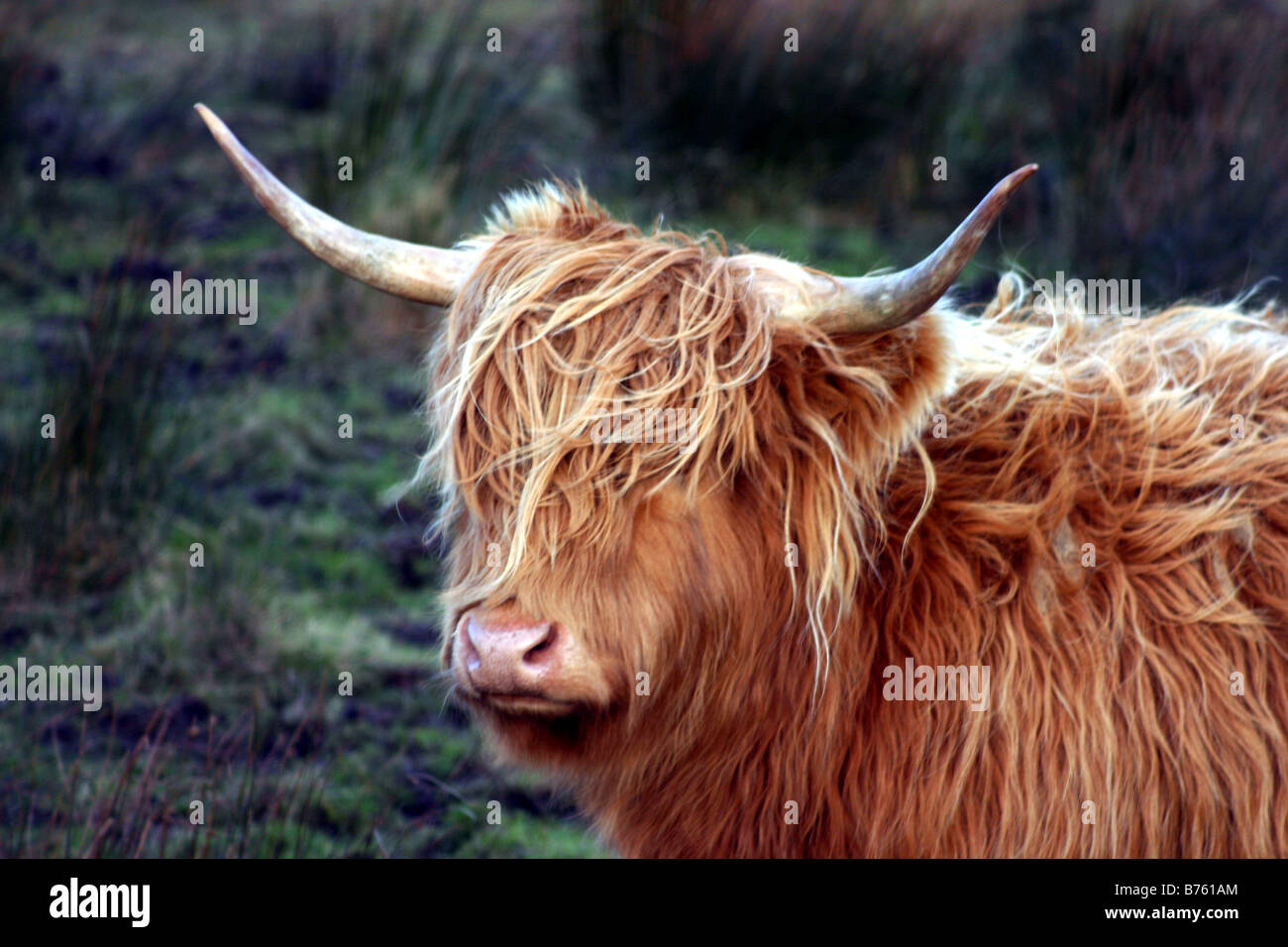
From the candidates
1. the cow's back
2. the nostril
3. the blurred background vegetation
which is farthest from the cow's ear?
the blurred background vegetation

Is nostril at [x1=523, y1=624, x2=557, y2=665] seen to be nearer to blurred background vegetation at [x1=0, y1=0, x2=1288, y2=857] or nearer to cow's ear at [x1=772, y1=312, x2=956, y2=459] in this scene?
cow's ear at [x1=772, y1=312, x2=956, y2=459]

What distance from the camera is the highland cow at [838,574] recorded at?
219cm

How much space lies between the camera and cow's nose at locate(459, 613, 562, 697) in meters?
2.07

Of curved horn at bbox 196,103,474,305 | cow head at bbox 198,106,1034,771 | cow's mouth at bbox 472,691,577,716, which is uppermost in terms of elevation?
curved horn at bbox 196,103,474,305

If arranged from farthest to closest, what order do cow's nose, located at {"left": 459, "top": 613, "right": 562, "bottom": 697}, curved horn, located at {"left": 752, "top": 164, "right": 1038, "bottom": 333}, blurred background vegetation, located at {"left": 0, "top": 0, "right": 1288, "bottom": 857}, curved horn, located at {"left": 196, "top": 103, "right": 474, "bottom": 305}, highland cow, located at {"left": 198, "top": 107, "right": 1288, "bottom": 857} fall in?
blurred background vegetation, located at {"left": 0, "top": 0, "right": 1288, "bottom": 857} → curved horn, located at {"left": 196, "top": 103, "right": 474, "bottom": 305} → highland cow, located at {"left": 198, "top": 107, "right": 1288, "bottom": 857} → cow's nose, located at {"left": 459, "top": 613, "right": 562, "bottom": 697} → curved horn, located at {"left": 752, "top": 164, "right": 1038, "bottom": 333}

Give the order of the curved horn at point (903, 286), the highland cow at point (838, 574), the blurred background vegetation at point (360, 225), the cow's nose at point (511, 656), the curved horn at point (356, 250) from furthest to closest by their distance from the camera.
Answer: the blurred background vegetation at point (360, 225) < the curved horn at point (356, 250) < the highland cow at point (838, 574) < the cow's nose at point (511, 656) < the curved horn at point (903, 286)

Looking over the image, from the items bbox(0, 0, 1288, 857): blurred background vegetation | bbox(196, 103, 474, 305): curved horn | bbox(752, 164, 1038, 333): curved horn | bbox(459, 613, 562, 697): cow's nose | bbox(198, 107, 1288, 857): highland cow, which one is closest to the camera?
bbox(752, 164, 1038, 333): curved horn

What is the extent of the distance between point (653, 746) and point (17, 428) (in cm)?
296

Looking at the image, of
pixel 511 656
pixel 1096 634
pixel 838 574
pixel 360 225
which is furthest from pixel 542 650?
pixel 360 225

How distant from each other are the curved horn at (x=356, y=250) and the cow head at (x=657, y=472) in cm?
4

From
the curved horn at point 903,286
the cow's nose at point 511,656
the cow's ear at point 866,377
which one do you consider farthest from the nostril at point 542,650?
the curved horn at point 903,286

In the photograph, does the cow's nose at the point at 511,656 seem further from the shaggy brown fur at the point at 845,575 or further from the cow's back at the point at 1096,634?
the cow's back at the point at 1096,634

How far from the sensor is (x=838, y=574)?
2271 millimetres

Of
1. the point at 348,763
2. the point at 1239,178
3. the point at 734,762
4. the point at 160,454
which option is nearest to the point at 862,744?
the point at 734,762
